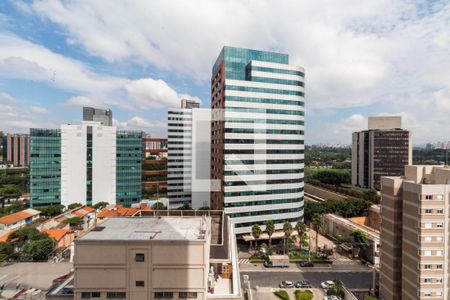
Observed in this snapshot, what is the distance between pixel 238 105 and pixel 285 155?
8.27 meters

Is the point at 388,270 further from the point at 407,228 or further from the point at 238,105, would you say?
A: the point at 238,105

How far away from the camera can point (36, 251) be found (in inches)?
917

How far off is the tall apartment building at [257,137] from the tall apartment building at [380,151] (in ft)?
124

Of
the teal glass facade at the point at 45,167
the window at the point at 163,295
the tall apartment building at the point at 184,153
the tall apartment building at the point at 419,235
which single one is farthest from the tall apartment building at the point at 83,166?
the tall apartment building at the point at 419,235

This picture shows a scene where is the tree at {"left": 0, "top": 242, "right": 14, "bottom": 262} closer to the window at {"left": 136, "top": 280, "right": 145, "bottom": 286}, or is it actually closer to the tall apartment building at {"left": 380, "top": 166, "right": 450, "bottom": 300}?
the window at {"left": 136, "top": 280, "right": 145, "bottom": 286}

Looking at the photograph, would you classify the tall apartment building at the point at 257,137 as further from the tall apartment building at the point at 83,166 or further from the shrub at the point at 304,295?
the tall apartment building at the point at 83,166

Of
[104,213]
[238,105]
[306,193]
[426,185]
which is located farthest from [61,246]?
[306,193]

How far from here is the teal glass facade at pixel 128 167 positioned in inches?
1690

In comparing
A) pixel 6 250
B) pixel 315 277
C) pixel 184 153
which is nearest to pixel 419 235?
A: pixel 315 277

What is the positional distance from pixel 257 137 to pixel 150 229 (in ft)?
62.8

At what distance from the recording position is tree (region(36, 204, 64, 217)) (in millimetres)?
36125

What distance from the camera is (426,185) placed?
14.7 m

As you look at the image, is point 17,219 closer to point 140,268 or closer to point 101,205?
point 101,205

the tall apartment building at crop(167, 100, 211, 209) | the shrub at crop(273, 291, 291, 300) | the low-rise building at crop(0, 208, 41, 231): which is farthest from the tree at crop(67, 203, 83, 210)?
the shrub at crop(273, 291, 291, 300)
